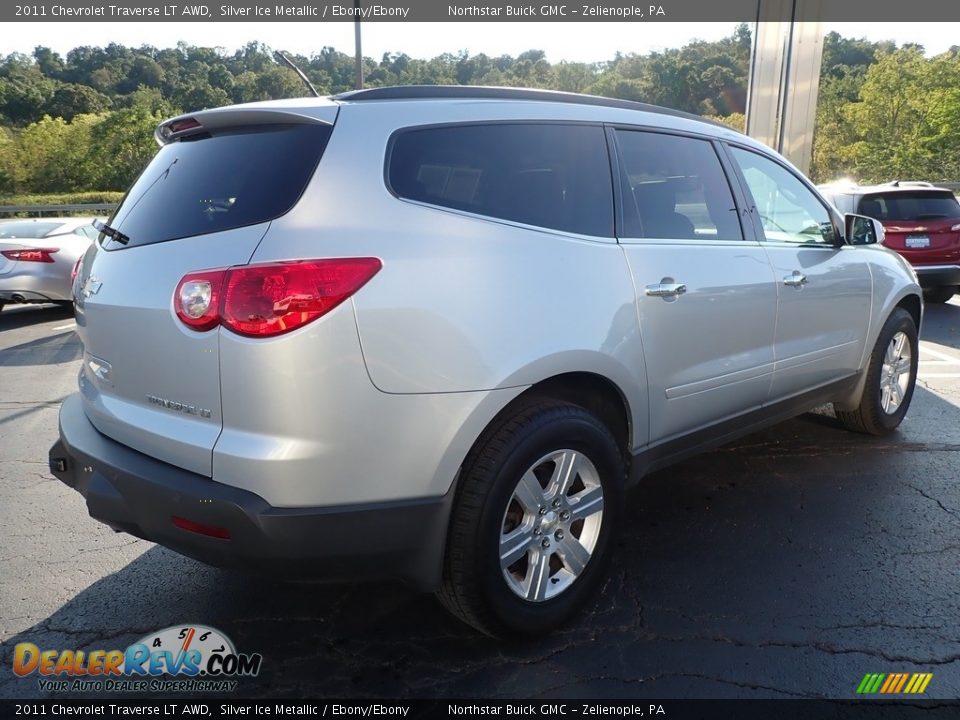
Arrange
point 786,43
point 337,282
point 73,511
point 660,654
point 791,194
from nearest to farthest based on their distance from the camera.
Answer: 1. point 337,282
2. point 660,654
3. point 73,511
4. point 791,194
5. point 786,43

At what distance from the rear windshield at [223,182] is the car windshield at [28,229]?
28.1 feet

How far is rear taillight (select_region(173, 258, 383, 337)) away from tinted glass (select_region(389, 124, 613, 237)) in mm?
358

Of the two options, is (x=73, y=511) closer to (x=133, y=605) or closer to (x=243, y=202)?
(x=133, y=605)

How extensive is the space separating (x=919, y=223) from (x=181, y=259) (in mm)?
9845

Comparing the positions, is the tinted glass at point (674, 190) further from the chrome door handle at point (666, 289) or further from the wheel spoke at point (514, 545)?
the wheel spoke at point (514, 545)

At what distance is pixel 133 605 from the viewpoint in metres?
2.85

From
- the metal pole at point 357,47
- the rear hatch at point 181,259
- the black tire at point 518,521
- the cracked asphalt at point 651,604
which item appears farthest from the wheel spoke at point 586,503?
the metal pole at point 357,47

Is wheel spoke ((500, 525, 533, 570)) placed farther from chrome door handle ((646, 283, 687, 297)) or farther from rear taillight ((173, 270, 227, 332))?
rear taillight ((173, 270, 227, 332))

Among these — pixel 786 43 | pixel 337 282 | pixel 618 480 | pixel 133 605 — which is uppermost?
pixel 786 43

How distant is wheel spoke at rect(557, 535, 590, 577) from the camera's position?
2.66 meters

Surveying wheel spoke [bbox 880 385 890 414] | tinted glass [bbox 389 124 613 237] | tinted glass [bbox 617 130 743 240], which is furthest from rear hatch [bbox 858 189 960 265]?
tinted glass [bbox 389 124 613 237]

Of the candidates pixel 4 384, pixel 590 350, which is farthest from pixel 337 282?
pixel 4 384

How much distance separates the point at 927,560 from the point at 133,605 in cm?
316

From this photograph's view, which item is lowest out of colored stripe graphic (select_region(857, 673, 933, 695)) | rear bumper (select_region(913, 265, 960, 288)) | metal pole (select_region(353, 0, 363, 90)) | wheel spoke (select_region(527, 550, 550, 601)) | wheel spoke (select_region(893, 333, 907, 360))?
rear bumper (select_region(913, 265, 960, 288))
